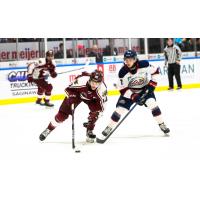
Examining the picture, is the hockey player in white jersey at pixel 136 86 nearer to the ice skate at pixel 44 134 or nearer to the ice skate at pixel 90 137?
the ice skate at pixel 90 137

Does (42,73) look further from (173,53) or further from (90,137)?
(90,137)

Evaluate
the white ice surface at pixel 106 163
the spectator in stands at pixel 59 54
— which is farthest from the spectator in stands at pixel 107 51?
the white ice surface at pixel 106 163

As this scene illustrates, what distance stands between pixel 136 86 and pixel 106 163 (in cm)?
124

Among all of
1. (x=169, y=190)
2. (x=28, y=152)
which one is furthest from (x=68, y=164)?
(x=169, y=190)

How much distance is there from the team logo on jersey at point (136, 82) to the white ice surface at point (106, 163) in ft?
1.79

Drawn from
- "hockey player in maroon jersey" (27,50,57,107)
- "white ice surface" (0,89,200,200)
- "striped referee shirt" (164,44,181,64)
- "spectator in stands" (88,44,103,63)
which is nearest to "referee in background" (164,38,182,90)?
"striped referee shirt" (164,44,181,64)

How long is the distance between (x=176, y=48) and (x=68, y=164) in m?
7.25

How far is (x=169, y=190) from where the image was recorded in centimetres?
197

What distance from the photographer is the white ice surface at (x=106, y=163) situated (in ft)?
6.57

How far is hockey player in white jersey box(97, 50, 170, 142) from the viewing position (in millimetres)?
3906

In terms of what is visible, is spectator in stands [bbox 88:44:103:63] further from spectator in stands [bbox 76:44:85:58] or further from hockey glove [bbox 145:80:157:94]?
hockey glove [bbox 145:80:157:94]

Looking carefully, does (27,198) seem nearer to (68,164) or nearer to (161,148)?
(68,164)

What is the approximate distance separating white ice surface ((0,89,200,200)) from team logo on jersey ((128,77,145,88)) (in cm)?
54

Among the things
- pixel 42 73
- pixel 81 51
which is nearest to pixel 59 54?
pixel 81 51
